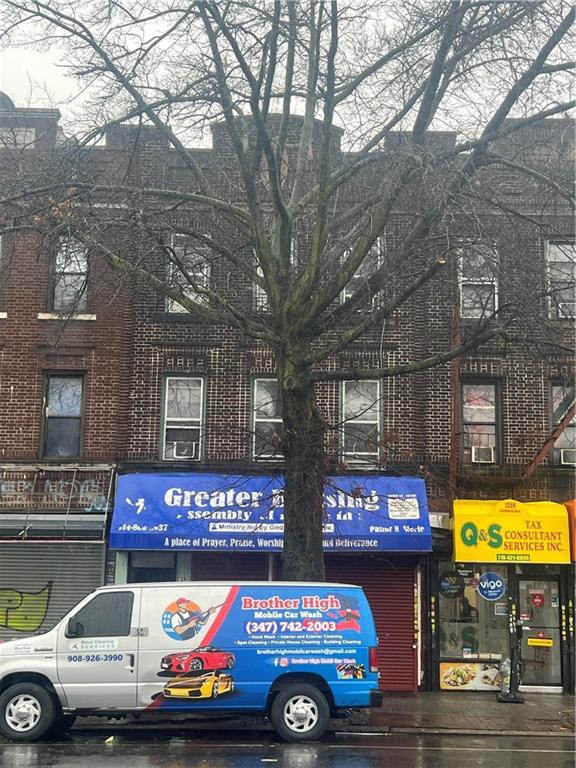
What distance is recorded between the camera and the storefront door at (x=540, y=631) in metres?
16.5

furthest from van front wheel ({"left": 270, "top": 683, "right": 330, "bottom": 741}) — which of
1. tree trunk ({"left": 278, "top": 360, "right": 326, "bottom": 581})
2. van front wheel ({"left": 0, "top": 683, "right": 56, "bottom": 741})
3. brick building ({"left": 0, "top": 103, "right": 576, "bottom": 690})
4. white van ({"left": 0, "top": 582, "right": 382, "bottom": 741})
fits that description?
brick building ({"left": 0, "top": 103, "right": 576, "bottom": 690})

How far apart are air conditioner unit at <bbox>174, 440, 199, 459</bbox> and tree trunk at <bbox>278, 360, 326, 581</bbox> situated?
490 centimetres

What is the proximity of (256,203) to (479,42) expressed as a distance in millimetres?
3762

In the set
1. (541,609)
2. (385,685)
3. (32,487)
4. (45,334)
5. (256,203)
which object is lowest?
(385,685)

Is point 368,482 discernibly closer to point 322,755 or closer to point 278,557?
point 278,557

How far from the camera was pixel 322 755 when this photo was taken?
10.1 meters

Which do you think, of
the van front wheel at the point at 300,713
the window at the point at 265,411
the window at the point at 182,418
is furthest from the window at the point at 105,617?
the window at the point at 182,418

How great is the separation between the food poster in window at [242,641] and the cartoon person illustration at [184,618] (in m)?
→ 0.01

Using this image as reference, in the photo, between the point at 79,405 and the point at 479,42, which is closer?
the point at 479,42

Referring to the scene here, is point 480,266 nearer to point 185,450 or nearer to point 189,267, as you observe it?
point 189,267

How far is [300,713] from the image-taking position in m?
11.0

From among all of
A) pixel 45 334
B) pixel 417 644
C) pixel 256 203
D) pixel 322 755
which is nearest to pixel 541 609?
pixel 417 644

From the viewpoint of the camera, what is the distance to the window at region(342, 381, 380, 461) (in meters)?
17.0

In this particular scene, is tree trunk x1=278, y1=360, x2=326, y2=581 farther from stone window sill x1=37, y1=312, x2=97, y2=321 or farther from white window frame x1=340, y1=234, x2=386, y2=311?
stone window sill x1=37, y1=312, x2=97, y2=321
